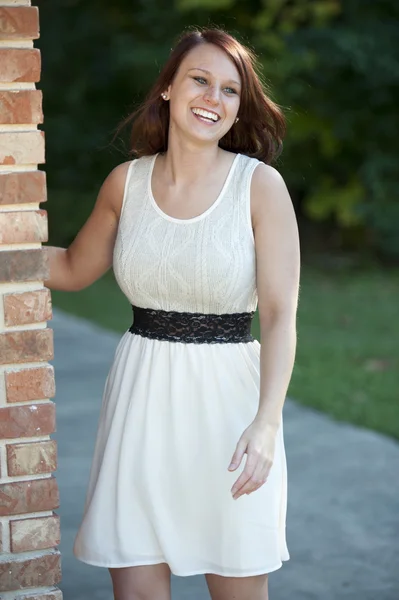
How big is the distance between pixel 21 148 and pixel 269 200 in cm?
71

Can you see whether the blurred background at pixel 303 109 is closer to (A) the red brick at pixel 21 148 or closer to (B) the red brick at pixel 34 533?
(B) the red brick at pixel 34 533

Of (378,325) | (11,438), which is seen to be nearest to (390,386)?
(378,325)

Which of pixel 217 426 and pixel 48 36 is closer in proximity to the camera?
pixel 217 426

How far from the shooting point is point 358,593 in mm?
3994

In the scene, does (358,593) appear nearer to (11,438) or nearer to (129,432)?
(129,432)

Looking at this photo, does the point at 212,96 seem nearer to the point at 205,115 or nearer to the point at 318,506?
the point at 205,115

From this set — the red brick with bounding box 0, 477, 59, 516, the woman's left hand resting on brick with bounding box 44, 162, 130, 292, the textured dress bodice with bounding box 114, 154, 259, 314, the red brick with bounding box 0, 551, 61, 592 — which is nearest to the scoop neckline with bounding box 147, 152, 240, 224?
the textured dress bodice with bounding box 114, 154, 259, 314

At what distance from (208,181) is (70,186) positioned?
13.2 m

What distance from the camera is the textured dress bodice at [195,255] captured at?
2.86 m

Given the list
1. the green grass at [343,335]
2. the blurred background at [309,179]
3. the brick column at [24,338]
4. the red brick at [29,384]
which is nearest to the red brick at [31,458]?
the brick column at [24,338]

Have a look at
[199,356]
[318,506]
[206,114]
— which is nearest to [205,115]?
[206,114]

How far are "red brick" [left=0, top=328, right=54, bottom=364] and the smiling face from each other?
72 centimetres

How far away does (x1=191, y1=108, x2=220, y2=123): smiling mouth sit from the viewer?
9.48 feet

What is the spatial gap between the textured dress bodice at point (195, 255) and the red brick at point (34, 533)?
26.3 inches
